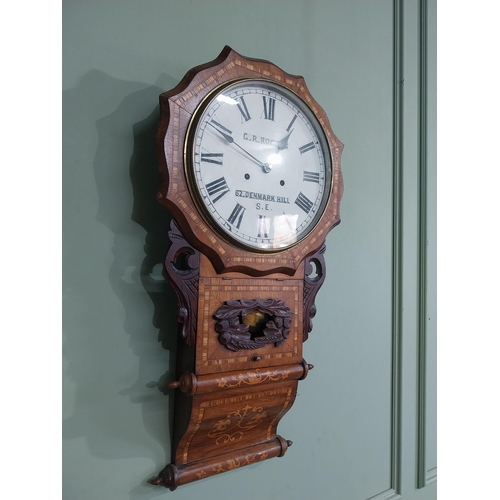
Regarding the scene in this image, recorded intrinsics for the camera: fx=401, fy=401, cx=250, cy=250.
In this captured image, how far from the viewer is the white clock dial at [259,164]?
0.61m

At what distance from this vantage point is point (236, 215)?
629 mm

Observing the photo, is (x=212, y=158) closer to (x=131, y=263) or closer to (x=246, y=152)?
(x=246, y=152)

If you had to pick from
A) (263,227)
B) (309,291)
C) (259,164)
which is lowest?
(309,291)

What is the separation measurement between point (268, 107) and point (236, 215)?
197 mm

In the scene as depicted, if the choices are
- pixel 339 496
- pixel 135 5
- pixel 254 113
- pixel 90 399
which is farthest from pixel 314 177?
pixel 339 496

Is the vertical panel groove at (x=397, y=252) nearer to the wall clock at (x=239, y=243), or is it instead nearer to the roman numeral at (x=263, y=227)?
the wall clock at (x=239, y=243)

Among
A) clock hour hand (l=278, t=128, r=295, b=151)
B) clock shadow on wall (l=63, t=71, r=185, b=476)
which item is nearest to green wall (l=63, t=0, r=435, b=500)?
clock shadow on wall (l=63, t=71, r=185, b=476)

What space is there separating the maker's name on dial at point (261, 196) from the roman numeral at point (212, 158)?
5 centimetres

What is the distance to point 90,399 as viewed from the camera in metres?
0.60

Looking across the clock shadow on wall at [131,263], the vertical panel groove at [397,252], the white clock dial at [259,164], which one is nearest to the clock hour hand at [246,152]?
the white clock dial at [259,164]

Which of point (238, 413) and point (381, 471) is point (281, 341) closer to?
point (238, 413)

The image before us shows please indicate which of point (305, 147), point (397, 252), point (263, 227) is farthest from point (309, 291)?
point (397, 252)

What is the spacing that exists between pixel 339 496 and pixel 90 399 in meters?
0.58

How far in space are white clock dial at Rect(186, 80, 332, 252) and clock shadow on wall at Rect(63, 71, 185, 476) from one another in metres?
0.10
